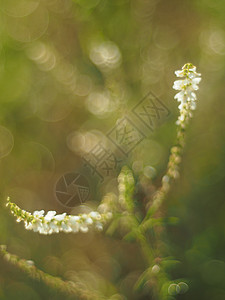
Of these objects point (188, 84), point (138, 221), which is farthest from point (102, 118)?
point (188, 84)

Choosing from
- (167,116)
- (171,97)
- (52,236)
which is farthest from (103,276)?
(171,97)

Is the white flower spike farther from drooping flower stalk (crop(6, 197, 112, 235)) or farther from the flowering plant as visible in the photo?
drooping flower stalk (crop(6, 197, 112, 235))

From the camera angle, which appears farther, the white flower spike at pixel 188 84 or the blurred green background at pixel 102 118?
the blurred green background at pixel 102 118

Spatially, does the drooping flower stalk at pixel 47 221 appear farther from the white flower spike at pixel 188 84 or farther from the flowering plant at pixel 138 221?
the white flower spike at pixel 188 84

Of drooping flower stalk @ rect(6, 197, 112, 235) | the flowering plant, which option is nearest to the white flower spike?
the flowering plant

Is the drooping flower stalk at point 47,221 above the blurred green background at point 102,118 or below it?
below

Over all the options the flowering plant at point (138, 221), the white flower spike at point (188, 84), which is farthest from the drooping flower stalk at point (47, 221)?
the white flower spike at point (188, 84)

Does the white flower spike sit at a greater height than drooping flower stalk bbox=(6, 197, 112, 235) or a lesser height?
greater

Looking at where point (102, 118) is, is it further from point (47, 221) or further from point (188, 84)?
point (47, 221)
